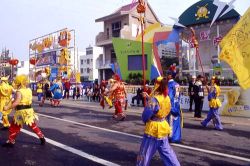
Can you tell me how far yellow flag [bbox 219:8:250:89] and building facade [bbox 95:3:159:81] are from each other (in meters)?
25.9

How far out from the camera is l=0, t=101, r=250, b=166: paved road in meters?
7.18

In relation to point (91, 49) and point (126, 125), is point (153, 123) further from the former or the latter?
point (91, 49)

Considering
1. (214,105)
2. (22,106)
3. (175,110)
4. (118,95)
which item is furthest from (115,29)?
(22,106)

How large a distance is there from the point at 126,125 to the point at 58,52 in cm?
2865

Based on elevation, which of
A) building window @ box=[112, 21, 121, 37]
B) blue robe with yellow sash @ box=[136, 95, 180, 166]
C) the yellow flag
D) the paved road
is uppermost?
building window @ box=[112, 21, 121, 37]

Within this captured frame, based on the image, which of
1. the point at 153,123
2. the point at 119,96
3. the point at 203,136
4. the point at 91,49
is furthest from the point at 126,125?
the point at 91,49

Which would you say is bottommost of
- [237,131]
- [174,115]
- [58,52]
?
[237,131]

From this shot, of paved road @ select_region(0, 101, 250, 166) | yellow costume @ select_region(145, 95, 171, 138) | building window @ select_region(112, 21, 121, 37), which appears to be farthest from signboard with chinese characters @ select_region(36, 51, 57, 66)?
yellow costume @ select_region(145, 95, 171, 138)

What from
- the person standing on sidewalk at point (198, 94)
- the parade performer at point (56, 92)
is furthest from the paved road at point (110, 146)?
the parade performer at point (56, 92)

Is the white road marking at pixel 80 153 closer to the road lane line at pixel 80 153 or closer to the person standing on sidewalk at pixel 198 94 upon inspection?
the road lane line at pixel 80 153

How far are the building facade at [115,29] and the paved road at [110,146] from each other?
26717 mm

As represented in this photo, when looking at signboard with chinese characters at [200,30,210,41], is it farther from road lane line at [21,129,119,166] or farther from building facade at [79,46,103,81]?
building facade at [79,46,103,81]

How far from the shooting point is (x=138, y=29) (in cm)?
3962

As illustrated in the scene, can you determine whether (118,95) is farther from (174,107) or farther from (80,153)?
(80,153)
